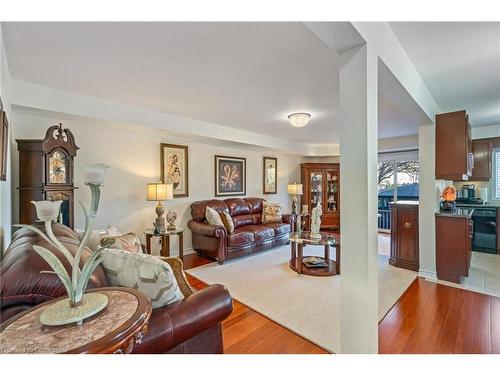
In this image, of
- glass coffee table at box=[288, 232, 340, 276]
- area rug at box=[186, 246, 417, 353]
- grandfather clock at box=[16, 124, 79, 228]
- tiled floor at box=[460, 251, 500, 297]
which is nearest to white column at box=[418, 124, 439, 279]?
area rug at box=[186, 246, 417, 353]

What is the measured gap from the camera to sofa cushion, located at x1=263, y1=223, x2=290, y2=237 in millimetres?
4688

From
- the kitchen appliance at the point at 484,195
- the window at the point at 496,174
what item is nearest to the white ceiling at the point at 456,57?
the window at the point at 496,174

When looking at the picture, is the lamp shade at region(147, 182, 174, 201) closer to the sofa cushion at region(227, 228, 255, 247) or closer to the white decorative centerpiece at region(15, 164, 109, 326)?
the sofa cushion at region(227, 228, 255, 247)

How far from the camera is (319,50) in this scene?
1.96 meters

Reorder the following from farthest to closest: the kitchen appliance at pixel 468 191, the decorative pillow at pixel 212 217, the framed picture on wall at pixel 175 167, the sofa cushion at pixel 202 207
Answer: the kitchen appliance at pixel 468 191, the sofa cushion at pixel 202 207, the framed picture on wall at pixel 175 167, the decorative pillow at pixel 212 217

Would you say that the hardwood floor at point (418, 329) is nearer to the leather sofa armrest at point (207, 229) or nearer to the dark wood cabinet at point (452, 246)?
the dark wood cabinet at point (452, 246)

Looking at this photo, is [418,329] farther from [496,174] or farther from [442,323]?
[496,174]

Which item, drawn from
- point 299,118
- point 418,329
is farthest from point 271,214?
point 418,329

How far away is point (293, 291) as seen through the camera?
286 centimetres

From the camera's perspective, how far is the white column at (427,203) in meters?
3.27

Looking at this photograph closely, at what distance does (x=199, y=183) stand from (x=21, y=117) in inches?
104

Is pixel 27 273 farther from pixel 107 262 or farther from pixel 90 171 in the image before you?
pixel 90 171

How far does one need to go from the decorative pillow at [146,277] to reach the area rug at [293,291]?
131 centimetres

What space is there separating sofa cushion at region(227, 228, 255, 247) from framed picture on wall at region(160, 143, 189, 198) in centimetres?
123
